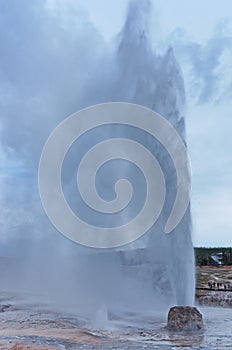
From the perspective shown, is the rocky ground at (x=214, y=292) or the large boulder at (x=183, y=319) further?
the rocky ground at (x=214, y=292)

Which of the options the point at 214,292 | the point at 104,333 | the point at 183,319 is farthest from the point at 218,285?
the point at 104,333

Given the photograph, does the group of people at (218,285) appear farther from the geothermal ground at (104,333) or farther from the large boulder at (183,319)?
the large boulder at (183,319)

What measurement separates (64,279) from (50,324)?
21980 mm

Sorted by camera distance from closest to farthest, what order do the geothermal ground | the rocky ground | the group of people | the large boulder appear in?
the geothermal ground, the large boulder, the rocky ground, the group of people

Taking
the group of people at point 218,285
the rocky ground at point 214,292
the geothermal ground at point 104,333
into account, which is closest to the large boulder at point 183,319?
the geothermal ground at point 104,333

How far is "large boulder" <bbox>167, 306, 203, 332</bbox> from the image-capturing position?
47.8 feet

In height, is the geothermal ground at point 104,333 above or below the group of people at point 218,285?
below

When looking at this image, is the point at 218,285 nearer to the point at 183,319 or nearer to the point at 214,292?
the point at 214,292

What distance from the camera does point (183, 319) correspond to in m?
14.5

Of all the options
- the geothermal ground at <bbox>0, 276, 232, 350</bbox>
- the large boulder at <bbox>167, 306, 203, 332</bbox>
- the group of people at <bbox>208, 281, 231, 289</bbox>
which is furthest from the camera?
the group of people at <bbox>208, 281, 231, 289</bbox>

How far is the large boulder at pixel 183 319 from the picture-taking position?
14.6 meters

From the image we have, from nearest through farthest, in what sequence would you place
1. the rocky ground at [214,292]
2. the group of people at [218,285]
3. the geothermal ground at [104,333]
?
1. the geothermal ground at [104,333]
2. the rocky ground at [214,292]
3. the group of people at [218,285]

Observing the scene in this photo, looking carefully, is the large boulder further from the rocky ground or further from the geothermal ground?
the rocky ground

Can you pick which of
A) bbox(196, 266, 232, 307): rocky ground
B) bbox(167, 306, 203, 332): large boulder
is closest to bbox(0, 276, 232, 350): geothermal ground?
bbox(167, 306, 203, 332): large boulder
